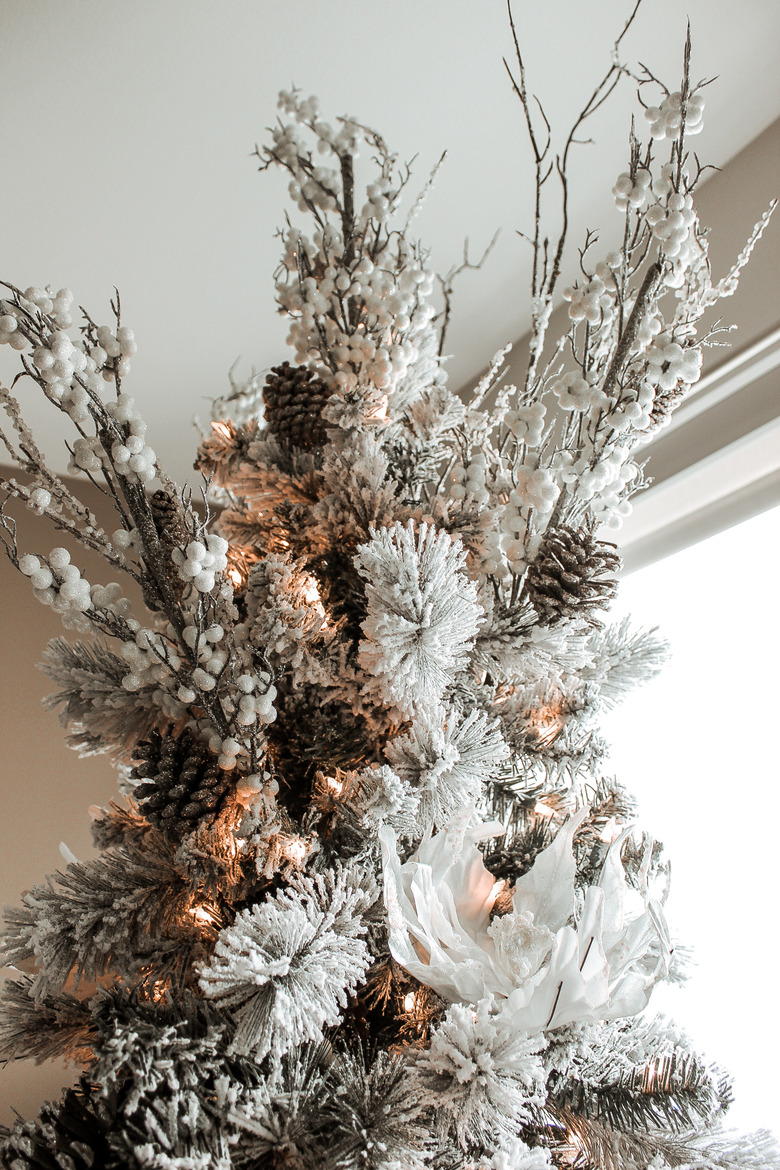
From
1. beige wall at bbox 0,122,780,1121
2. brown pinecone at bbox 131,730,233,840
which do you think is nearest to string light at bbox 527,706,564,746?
brown pinecone at bbox 131,730,233,840

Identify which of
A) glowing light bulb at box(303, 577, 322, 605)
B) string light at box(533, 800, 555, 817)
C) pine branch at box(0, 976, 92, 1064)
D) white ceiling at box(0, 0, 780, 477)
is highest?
white ceiling at box(0, 0, 780, 477)

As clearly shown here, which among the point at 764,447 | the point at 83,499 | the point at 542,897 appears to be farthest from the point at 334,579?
the point at 83,499

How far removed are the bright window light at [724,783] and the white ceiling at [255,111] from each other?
0.55 metres

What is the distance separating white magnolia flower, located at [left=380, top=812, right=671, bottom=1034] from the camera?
36cm

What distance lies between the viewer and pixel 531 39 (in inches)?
32.2

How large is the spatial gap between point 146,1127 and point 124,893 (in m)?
0.15

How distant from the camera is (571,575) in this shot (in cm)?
46

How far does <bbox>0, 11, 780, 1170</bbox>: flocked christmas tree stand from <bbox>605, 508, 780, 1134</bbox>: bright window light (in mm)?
378

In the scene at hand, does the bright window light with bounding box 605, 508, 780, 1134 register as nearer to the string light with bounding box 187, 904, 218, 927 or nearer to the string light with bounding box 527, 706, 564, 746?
the string light with bounding box 527, 706, 564, 746

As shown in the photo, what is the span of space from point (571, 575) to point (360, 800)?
0.63 feet

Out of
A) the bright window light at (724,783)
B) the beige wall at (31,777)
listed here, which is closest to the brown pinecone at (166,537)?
the bright window light at (724,783)

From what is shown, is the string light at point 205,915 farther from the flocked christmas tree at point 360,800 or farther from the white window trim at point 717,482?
the white window trim at point 717,482

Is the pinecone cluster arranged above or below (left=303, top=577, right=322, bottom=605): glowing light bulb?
above

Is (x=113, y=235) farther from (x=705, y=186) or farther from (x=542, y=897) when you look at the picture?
(x=542, y=897)
